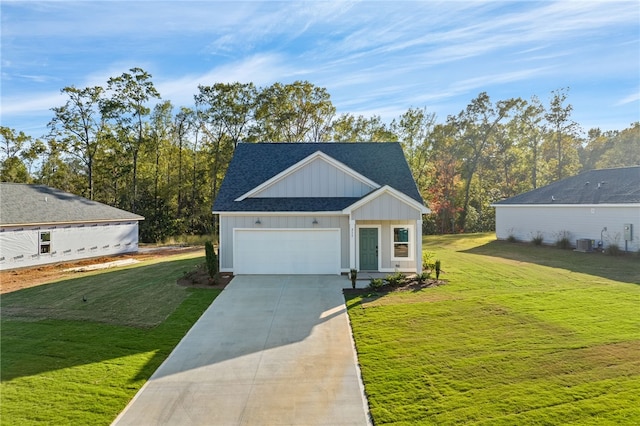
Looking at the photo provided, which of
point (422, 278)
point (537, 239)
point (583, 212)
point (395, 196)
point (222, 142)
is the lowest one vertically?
point (422, 278)

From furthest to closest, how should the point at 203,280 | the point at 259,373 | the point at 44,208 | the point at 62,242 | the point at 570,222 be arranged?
the point at 570,222 → the point at 44,208 → the point at 62,242 → the point at 203,280 → the point at 259,373

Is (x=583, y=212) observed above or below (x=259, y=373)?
above

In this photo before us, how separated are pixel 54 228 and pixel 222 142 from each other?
20353 mm

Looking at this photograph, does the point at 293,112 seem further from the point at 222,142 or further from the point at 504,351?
the point at 504,351

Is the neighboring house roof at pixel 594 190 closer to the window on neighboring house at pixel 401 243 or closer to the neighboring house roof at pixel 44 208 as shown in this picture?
the window on neighboring house at pixel 401 243

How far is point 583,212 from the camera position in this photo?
78.8ft

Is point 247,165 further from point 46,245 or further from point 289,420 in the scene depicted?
point 289,420

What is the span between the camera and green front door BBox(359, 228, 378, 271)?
17.2 meters

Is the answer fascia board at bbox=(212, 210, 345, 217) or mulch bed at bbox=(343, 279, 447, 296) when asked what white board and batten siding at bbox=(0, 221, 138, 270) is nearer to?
fascia board at bbox=(212, 210, 345, 217)

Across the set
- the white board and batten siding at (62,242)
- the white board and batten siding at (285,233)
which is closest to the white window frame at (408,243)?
the white board and batten siding at (285,233)

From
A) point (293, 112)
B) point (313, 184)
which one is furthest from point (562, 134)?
point (313, 184)

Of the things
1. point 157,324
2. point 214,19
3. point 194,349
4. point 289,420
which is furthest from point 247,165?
point 289,420

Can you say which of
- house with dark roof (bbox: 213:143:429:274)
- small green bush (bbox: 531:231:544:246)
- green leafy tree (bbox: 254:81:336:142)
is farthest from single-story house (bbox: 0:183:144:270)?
small green bush (bbox: 531:231:544:246)

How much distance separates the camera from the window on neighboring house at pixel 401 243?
1716 centimetres
